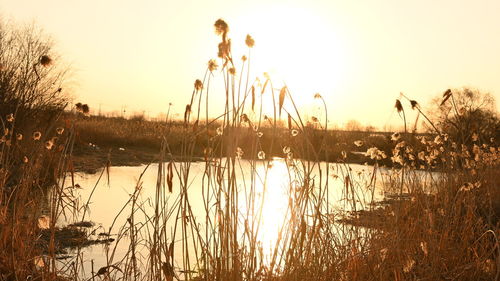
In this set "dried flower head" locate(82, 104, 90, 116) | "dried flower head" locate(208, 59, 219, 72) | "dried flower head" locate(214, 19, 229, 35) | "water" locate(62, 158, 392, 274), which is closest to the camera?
"dried flower head" locate(214, 19, 229, 35)

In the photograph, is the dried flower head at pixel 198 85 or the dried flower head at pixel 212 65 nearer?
the dried flower head at pixel 198 85

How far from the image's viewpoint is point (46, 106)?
11.3 m

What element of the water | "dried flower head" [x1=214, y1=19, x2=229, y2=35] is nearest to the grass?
"dried flower head" [x1=214, y1=19, x2=229, y2=35]

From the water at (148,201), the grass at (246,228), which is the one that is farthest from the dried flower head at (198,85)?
the water at (148,201)

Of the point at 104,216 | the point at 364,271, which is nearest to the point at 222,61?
the point at 364,271

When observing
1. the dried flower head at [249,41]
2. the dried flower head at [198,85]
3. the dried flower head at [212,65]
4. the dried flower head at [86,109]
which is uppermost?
the dried flower head at [249,41]

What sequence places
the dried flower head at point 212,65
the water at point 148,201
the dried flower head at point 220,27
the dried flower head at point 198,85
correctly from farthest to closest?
the water at point 148,201 < the dried flower head at point 212,65 < the dried flower head at point 198,85 < the dried flower head at point 220,27

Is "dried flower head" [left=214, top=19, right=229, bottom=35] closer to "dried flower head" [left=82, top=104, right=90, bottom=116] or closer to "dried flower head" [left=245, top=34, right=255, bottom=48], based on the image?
"dried flower head" [left=245, top=34, right=255, bottom=48]

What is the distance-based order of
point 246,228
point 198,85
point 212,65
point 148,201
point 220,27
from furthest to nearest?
point 148,201, point 246,228, point 212,65, point 198,85, point 220,27

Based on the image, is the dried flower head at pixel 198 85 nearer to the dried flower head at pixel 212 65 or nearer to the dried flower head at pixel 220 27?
the dried flower head at pixel 212 65

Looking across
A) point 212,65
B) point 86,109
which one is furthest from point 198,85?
point 86,109

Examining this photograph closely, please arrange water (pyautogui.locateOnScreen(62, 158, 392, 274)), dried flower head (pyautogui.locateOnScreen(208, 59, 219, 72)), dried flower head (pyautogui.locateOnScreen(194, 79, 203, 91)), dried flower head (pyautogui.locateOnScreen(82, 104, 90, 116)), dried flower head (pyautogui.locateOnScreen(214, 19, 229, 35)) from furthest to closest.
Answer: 1. water (pyautogui.locateOnScreen(62, 158, 392, 274))
2. dried flower head (pyautogui.locateOnScreen(82, 104, 90, 116))
3. dried flower head (pyautogui.locateOnScreen(208, 59, 219, 72))
4. dried flower head (pyautogui.locateOnScreen(194, 79, 203, 91))
5. dried flower head (pyautogui.locateOnScreen(214, 19, 229, 35))

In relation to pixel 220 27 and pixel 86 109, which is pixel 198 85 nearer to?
pixel 220 27

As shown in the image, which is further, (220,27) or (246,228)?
(246,228)
